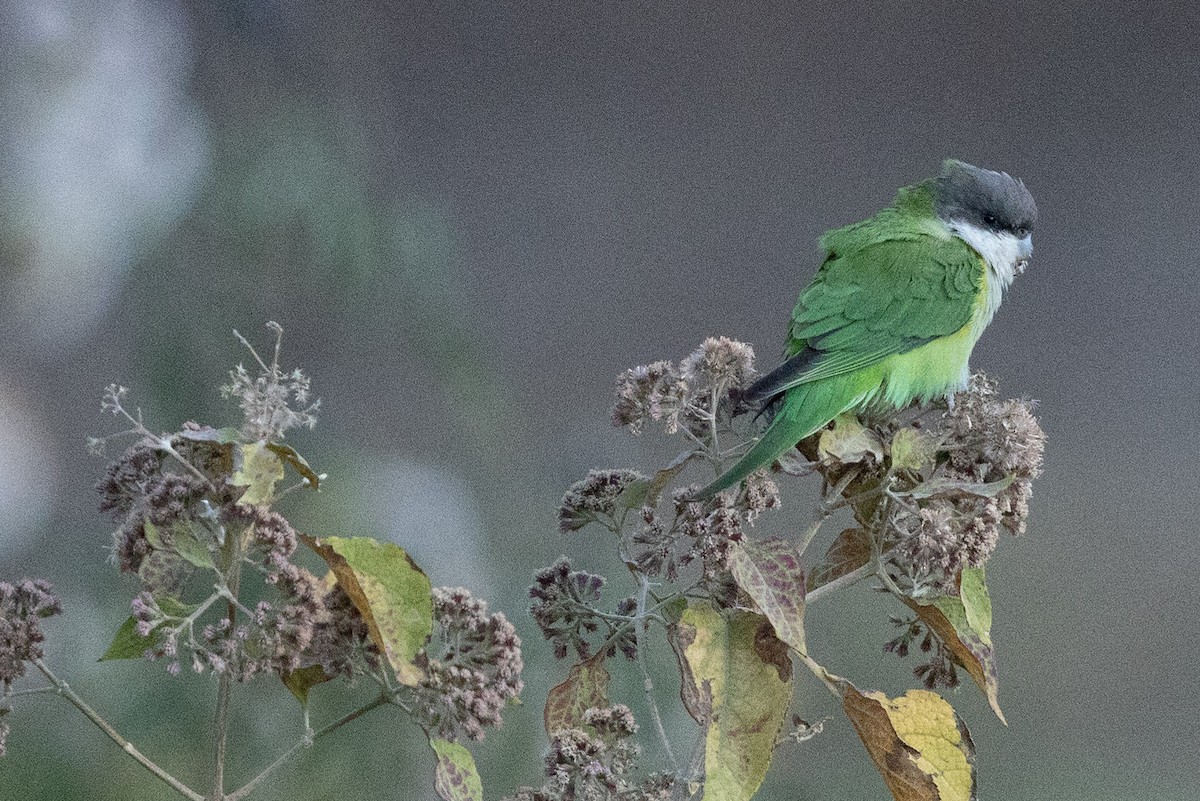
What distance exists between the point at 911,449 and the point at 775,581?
157 millimetres

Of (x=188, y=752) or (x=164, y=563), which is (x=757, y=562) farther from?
(x=188, y=752)

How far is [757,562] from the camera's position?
822mm

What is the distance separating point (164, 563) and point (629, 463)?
3.69ft

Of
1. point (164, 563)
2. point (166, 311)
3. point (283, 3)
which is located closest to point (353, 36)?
point (283, 3)

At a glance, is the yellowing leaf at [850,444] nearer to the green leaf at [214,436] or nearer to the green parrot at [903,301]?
the green parrot at [903,301]

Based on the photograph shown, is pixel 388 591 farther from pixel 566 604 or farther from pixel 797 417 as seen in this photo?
pixel 797 417

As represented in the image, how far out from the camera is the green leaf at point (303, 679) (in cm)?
89

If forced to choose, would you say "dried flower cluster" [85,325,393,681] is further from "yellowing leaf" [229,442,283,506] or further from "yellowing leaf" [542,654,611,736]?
"yellowing leaf" [542,654,611,736]

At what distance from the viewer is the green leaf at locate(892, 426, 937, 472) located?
879mm

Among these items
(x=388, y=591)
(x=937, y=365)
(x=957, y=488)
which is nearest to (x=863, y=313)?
(x=937, y=365)

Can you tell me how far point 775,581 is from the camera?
81cm

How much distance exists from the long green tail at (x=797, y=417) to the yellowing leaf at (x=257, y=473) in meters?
0.29

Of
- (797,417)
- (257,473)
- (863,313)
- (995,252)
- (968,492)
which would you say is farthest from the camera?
(995,252)

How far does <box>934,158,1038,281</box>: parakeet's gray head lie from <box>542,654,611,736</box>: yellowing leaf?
2.41ft
